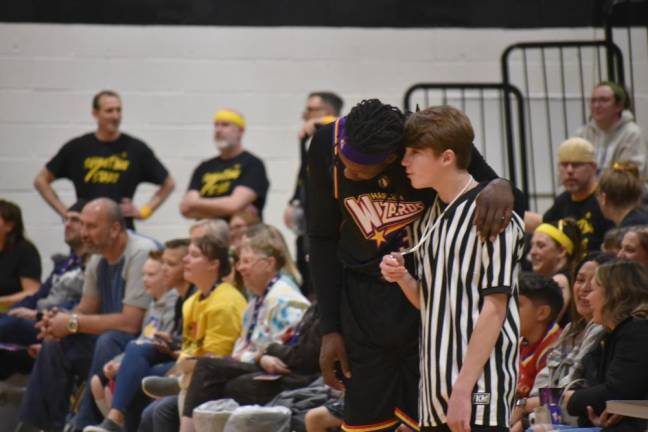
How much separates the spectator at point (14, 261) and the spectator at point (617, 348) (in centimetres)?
437

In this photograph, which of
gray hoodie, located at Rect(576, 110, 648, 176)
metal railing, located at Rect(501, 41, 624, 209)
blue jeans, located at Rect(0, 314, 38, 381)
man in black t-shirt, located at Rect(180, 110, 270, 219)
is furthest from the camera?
metal railing, located at Rect(501, 41, 624, 209)

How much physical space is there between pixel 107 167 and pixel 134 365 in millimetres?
2256

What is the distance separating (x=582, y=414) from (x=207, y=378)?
1.80 m

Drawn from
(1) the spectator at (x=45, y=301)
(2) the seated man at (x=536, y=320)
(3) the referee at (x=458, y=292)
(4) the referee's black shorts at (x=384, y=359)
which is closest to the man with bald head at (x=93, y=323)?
(1) the spectator at (x=45, y=301)

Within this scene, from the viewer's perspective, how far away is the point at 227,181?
7.31 metres

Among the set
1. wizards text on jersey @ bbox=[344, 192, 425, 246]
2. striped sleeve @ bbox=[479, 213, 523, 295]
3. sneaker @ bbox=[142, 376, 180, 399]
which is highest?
wizards text on jersey @ bbox=[344, 192, 425, 246]

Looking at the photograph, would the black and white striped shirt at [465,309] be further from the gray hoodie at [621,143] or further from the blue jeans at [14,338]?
the blue jeans at [14,338]

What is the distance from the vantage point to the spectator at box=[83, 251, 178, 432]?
5.63m

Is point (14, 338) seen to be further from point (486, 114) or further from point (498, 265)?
point (498, 265)

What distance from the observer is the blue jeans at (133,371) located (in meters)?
5.62

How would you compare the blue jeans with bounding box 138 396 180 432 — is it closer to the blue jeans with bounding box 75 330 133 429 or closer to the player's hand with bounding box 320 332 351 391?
the blue jeans with bounding box 75 330 133 429

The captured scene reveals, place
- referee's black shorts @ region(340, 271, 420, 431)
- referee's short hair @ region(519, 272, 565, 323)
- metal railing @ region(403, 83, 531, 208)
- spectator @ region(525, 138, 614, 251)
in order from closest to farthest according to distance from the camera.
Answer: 1. referee's black shorts @ region(340, 271, 420, 431)
2. referee's short hair @ region(519, 272, 565, 323)
3. spectator @ region(525, 138, 614, 251)
4. metal railing @ region(403, 83, 531, 208)

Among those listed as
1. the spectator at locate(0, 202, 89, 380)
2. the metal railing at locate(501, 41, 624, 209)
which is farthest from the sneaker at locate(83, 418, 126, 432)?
the metal railing at locate(501, 41, 624, 209)

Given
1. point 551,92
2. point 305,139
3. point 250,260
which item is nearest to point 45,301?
point 305,139
